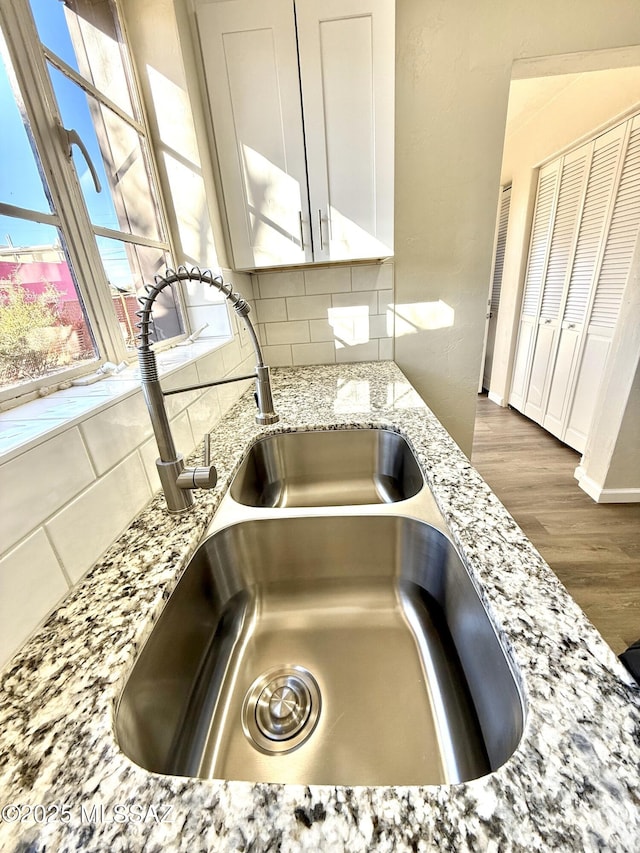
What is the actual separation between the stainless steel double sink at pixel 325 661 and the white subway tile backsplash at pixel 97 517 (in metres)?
0.15

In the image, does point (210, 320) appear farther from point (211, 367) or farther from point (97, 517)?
point (97, 517)

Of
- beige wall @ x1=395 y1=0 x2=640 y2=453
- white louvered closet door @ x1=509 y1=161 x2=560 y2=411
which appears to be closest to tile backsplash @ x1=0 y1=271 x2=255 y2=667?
beige wall @ x1=395 y1=0 x2=640 y2=453

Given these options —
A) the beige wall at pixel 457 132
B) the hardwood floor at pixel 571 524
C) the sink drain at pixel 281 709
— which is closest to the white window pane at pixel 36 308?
the sink drain at pixel 281 709

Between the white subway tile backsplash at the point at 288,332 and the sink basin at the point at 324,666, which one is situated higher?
the white subway tile backsplash at the point at 288,332

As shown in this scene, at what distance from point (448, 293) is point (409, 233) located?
34cm

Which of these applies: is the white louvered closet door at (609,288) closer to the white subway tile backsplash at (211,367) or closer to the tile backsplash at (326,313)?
the tile backsplash at (326,313)

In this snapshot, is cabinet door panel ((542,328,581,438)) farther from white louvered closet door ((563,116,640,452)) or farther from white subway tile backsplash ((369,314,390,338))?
white subway tile backsplash ((369,314,390,338))

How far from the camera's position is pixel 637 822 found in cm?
26

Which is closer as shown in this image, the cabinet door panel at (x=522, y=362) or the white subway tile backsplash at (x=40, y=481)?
the white subway tile backsplash at (x=40, y=481)

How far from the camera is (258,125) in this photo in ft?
4.00

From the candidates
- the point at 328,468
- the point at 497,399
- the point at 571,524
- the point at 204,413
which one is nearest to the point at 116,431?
the point at 204,413

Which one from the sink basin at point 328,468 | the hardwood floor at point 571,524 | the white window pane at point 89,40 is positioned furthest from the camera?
the hardwood floor at point 571,524

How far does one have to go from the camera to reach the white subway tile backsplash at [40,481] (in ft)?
1.36

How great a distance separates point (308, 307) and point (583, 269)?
2239 millimetres
